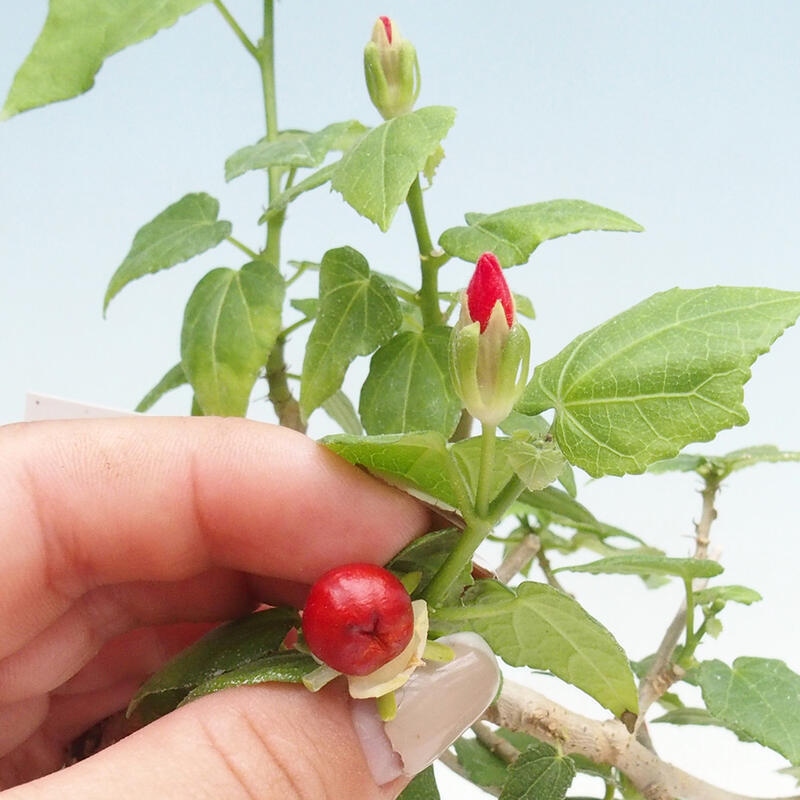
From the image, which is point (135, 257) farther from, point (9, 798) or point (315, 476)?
point (9, 798)

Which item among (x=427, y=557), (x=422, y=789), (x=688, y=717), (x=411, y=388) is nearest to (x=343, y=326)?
(x=411, y=388)

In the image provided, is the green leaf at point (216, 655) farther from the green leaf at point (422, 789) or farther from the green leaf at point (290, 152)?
the green leaf at point (290, 152)

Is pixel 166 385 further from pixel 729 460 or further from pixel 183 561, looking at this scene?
pixel 729 460

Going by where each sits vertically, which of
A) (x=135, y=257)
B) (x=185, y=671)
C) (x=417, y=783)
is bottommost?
(x=417, y=783)

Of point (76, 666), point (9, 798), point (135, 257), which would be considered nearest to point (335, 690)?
point (9, 798)

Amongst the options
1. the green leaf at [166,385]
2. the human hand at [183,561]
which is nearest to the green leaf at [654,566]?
the human hand at [183,561]

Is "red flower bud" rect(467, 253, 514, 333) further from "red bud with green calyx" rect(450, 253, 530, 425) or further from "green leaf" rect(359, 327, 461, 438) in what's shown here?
"green leaf" rect(359, 327, 461, 438)

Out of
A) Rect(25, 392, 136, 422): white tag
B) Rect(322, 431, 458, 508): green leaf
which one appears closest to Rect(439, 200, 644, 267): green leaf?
Rect(322, 431, 458, 508): green leaf
